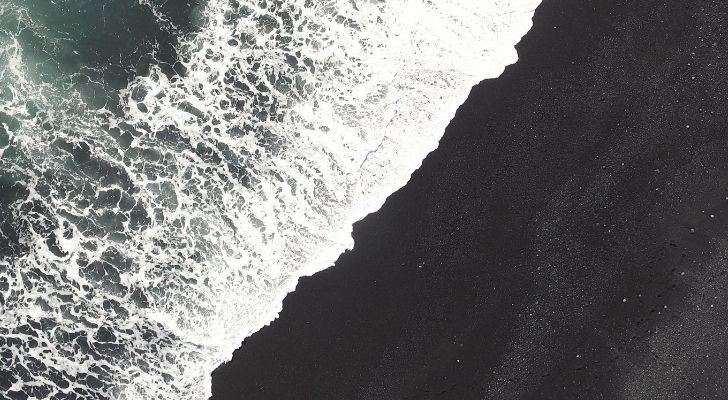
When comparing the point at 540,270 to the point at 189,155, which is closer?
the point at 540,270

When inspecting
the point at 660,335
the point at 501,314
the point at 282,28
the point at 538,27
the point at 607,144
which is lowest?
the point at 660,335

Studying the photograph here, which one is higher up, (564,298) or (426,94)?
(426,94)

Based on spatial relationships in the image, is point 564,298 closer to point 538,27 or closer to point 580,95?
point 580,95

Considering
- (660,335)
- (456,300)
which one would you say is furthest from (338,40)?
(660,335)
